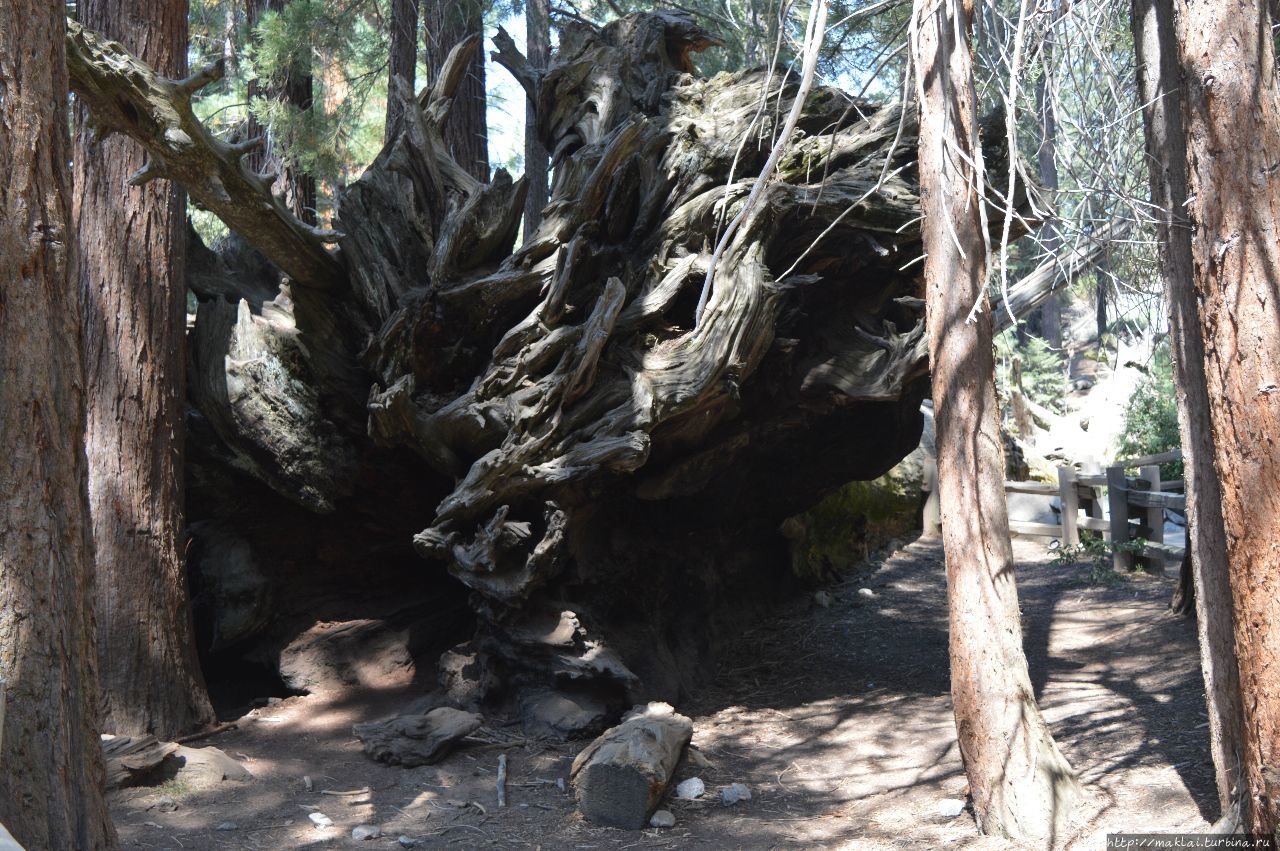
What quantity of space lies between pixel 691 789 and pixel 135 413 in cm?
412

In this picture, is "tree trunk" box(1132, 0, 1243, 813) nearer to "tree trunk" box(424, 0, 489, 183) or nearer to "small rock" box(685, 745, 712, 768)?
"small rock" box(685, 745, 712, 768)

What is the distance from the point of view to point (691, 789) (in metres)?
5.58

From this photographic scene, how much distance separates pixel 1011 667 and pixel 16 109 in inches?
186

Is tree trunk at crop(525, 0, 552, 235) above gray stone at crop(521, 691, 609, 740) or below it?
above

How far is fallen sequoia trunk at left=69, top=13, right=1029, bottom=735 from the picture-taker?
21.1 feet

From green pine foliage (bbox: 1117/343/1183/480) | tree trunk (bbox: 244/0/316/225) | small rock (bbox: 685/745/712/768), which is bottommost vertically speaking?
small rock (bbox: 685/745/712/768)

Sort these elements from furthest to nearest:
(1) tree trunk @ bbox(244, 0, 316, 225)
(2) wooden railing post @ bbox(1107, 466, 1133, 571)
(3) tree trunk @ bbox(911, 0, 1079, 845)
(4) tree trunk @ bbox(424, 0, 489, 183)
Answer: (2) wooden railing post @ bbox(1107, 466, 1133, 571)
(4) tree trunk @ bbox(424, 0, 489, 183)
(1) tree trunk @ bbox(244, 0, 316, 225)
(3) tree trunk @ bbox(911, 0, 1079, 845)

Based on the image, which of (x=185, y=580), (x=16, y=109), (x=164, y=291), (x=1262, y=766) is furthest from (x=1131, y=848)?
(x=164, y=291)

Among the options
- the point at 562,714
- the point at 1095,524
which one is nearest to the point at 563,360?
the point at 562,714

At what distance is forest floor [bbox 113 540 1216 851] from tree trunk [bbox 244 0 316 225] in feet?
15.8

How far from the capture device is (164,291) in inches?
253

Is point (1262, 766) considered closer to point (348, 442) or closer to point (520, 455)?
point (520, 455)

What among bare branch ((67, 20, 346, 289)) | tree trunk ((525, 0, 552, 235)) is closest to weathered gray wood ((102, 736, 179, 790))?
bare branch ((67, 20, 346, 289))

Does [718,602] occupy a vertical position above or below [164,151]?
below
